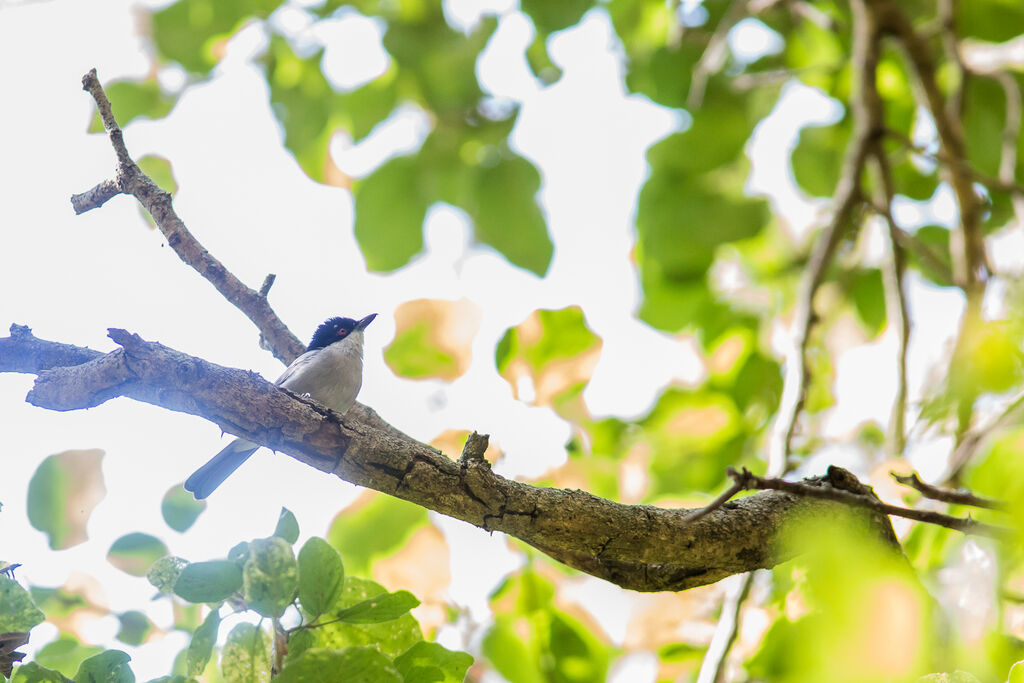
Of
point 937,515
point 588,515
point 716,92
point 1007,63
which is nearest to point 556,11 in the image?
point 716,92

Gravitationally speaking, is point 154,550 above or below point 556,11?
below

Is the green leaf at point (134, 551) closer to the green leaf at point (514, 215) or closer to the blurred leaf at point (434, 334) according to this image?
the blurred leaf at point (434, 334)

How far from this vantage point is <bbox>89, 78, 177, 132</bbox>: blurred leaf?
3.44 metres

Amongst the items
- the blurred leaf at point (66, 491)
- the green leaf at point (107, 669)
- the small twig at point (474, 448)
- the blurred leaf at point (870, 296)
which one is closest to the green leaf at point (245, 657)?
the green leaf at point (107, 669)

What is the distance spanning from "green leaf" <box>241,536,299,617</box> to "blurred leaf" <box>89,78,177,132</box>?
2.88 meters

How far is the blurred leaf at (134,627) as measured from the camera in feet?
5.98

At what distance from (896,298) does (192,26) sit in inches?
129

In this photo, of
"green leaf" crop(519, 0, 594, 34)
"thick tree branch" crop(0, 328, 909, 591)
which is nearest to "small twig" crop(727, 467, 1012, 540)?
"thick tree branch" crop(0, 328, 909, 591)

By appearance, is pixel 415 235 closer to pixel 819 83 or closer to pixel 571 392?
pixel 571 392

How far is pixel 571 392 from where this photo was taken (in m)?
2.56

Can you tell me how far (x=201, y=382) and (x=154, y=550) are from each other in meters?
0.59

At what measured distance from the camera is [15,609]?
4.41 ft

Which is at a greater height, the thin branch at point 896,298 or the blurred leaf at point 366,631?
the thin branch at point 896,298

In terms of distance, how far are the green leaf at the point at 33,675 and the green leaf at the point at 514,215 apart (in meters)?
2.46
